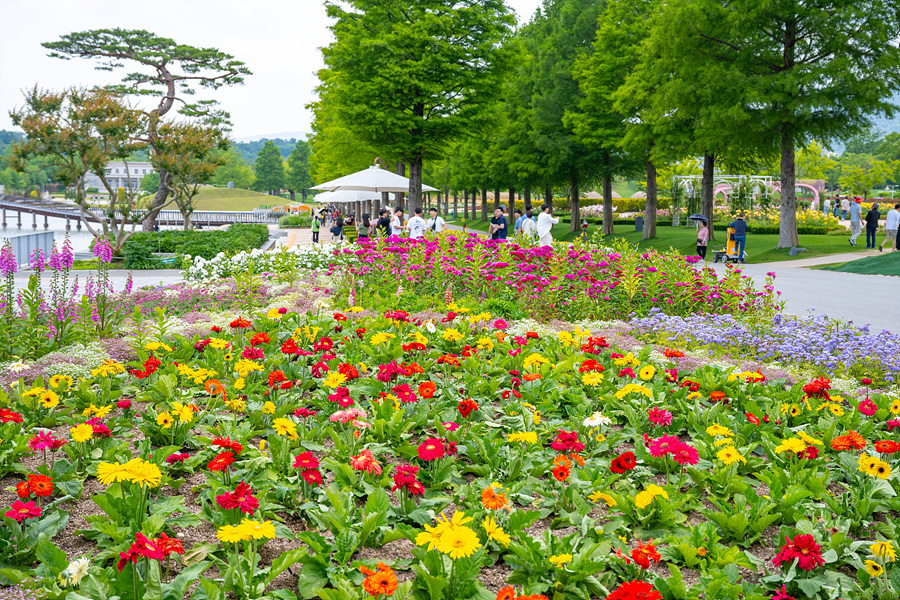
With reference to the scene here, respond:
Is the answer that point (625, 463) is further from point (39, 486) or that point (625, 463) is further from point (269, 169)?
point (269, 169)

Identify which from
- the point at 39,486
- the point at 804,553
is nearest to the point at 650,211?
the point at 804,553

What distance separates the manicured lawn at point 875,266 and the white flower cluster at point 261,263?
12306 mm

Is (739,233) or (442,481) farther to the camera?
(739,233)

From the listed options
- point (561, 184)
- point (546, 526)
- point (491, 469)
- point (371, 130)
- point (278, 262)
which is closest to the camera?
point (546, 526)

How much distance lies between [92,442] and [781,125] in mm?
20366

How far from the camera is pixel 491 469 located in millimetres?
3707

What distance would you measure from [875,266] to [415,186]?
47.2 feet

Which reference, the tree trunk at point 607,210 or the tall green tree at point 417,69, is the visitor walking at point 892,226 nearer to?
the tree trunk at point 607,210

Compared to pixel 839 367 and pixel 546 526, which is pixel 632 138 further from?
pixel 546 526

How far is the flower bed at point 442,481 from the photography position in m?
2.63

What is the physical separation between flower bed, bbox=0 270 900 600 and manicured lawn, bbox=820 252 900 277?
39.5 ft

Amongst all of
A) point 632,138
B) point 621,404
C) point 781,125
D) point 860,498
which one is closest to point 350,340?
point 621,404

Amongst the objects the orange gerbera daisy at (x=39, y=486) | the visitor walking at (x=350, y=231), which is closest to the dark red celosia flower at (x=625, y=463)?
the orange gerbera daisy at (x=39, y=486)

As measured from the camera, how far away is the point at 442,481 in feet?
11.5
